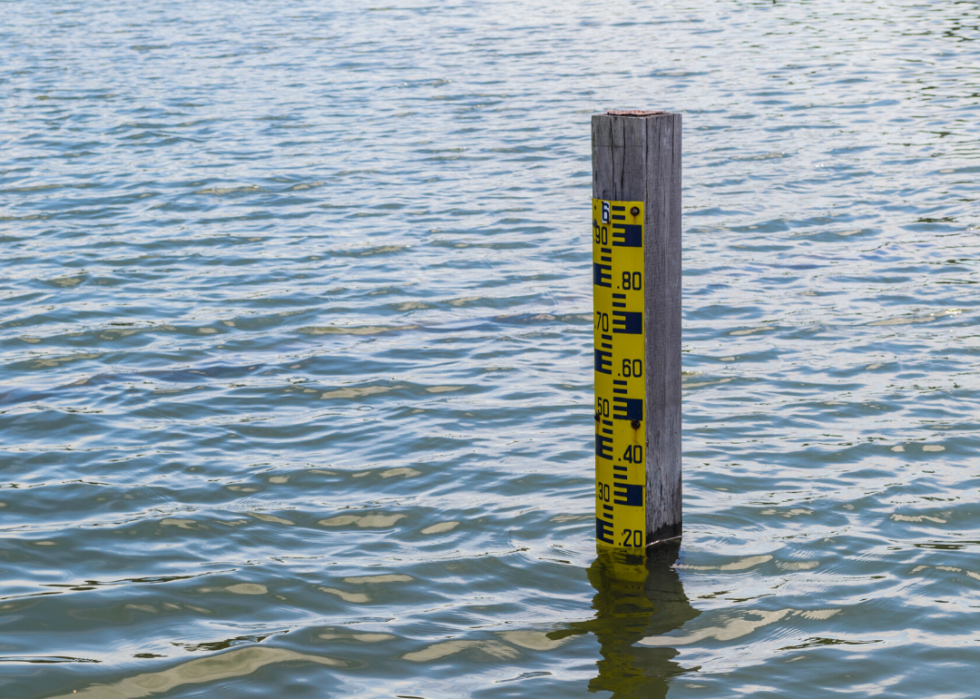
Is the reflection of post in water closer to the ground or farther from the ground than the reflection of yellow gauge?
closer to the ground

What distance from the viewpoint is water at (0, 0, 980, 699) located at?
15.1ft

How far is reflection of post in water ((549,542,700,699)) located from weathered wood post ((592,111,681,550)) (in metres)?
0.17

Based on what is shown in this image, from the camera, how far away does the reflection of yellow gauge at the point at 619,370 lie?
4.68 meters

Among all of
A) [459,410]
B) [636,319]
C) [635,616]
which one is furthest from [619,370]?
[459,410]

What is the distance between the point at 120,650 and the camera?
14.9 feet

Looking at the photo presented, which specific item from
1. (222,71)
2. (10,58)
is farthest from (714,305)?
(10,58)

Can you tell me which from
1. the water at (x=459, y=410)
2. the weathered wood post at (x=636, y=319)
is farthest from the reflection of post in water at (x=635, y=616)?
the weathered wood post at (x=636, y=319)

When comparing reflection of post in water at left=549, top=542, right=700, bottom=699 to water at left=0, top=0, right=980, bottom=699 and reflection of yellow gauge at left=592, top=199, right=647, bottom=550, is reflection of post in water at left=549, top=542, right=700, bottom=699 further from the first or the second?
reflection of yellow gauge at left=592, top=199, right=647, bottom=550

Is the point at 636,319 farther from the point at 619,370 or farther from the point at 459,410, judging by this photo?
the point at 459,410

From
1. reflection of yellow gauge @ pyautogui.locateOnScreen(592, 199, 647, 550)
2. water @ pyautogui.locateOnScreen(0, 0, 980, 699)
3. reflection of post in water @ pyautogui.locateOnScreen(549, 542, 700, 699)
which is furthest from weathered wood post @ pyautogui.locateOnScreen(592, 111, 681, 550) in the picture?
water @ pyautogui.locateOnScreen(0, 0, 980, 699)

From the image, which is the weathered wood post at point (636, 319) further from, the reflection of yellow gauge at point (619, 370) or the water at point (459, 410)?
the water at point (459, 410)

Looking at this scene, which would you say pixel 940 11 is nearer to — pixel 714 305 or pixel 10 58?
pixel 714 305

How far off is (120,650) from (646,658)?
2.28m

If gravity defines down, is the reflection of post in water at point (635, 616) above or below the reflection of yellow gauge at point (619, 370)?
below
